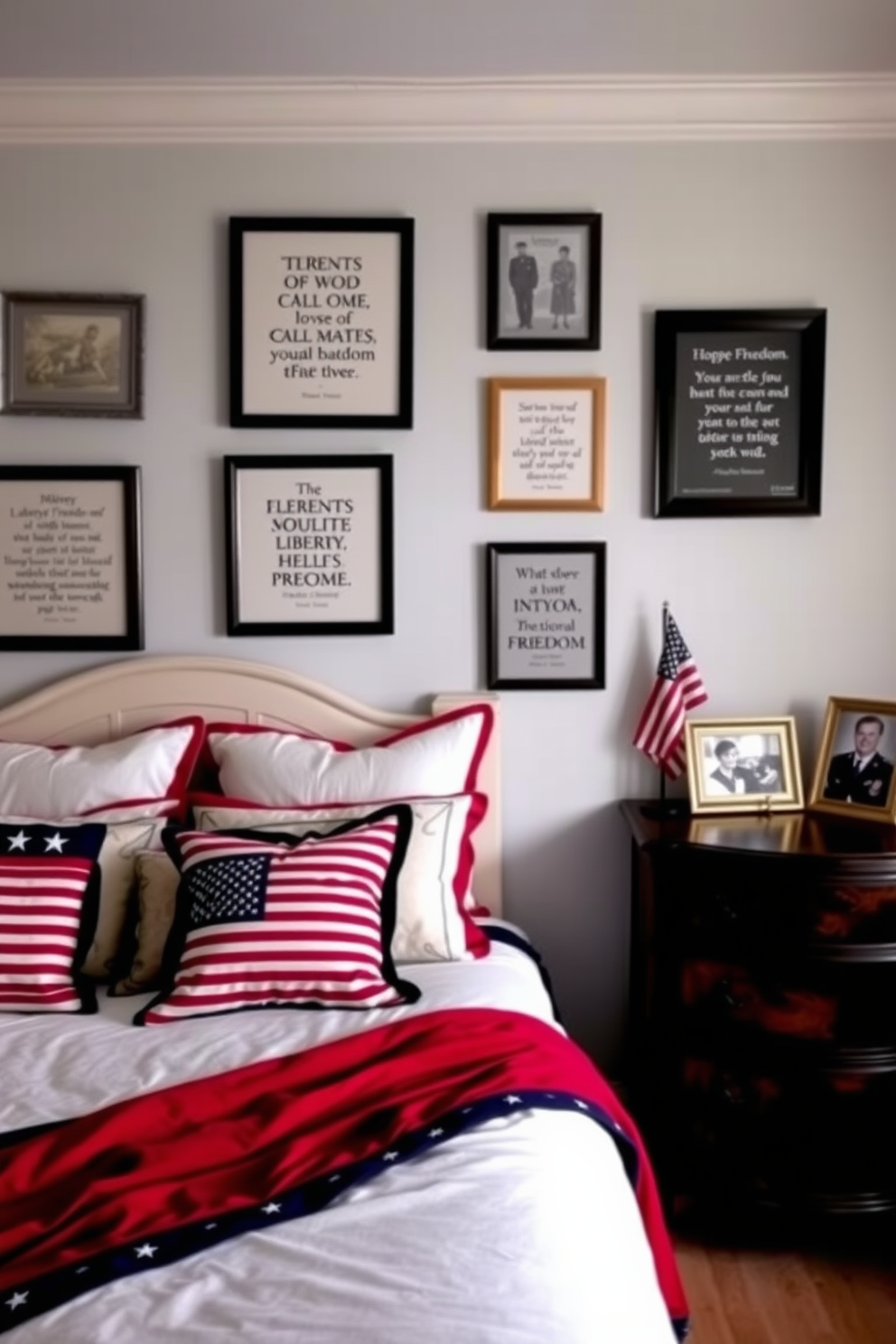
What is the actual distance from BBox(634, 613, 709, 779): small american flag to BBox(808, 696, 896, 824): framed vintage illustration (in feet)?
0.99

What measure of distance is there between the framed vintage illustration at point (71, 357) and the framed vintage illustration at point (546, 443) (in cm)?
84

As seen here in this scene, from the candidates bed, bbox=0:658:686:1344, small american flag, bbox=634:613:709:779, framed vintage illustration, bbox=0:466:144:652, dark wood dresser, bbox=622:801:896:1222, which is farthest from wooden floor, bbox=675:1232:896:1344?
framed vintage illustration, bbox=0:466:144:652

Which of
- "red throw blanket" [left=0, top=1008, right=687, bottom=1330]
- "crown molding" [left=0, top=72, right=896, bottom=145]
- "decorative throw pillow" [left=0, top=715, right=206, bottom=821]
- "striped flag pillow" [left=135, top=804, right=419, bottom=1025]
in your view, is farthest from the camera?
"crown molding" [left=0, top=72, right=896, bottom=145]

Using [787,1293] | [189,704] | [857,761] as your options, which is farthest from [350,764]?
[787,1293]

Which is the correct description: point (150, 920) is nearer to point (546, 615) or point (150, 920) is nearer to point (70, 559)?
point (70, 559)

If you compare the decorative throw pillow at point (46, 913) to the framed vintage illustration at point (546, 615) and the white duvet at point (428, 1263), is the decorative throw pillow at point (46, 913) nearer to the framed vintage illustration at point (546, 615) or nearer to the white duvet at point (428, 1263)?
the white duvet at point (428, 1263)

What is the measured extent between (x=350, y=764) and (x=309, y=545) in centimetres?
55

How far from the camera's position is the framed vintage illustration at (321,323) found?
236 centimetres

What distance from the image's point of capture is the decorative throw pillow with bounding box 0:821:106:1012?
1848 mm

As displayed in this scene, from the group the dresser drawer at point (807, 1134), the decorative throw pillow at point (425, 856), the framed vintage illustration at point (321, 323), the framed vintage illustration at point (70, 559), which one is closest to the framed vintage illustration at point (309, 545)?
the framed vintage illustration at point (321, 323)

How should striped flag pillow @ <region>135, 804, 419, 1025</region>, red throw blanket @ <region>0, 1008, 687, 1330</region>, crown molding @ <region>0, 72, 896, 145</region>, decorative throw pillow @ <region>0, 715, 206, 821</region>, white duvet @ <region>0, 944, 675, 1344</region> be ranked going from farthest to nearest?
crown molding @ <region>0, 72, 896, 145</region>, decorative throw pillow @ <region>0, 715, 206, 821</region>, striped flag pillow @ <region>135, 804, 419, 1025</region>, red throw blanket @ <region>0, 1008, 687, 1330</region>, white duvet @ <region>0, 944, 675, 1344</region>

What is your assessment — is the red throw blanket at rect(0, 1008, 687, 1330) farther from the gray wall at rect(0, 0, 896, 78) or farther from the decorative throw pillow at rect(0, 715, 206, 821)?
the gray wall at rect(0, 0, 896, 78)

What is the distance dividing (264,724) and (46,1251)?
4.49ft

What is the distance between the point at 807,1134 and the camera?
2033mm
